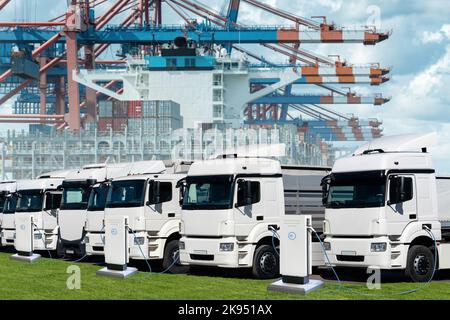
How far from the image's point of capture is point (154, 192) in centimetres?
1794

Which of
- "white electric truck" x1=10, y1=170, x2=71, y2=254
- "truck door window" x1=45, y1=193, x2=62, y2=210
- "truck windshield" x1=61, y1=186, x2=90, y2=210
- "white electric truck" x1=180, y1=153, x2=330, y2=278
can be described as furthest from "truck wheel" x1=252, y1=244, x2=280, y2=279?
"truck door window" x1=45, y1=193, x2=62, y2=210

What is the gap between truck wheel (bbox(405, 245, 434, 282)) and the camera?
1487 centimetres

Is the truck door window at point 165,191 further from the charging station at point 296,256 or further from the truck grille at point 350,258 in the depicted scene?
the charging station at point 296,256

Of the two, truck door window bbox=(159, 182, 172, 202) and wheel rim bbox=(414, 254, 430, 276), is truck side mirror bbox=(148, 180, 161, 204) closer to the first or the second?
truck door window bbox=(159, 182, 172, 202)

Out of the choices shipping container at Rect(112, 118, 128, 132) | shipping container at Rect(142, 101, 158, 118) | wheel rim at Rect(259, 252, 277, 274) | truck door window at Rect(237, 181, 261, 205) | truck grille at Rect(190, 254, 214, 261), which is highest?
shipping container at Rect(142, 101, 158, 118)

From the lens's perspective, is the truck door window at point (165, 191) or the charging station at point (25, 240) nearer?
the truck door window at point (165, 191)

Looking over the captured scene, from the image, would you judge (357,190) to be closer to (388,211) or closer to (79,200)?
(388,211)

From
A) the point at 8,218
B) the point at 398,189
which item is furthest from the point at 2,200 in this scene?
the point at 398,189

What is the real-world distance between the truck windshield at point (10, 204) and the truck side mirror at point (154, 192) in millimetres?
8712

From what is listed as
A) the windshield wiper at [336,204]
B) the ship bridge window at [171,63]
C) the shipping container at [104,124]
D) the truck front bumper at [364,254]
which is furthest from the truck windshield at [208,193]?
the shipping container at [104,124]

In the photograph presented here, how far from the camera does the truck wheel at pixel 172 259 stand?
18156 mm

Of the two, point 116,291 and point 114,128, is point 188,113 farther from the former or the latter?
point 116,291

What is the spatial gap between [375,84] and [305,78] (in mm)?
8214
